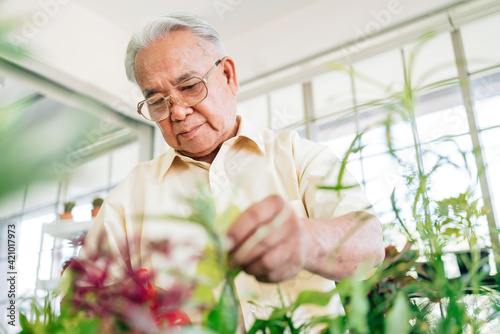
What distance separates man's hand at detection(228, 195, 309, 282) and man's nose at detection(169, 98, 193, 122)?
2.34ft

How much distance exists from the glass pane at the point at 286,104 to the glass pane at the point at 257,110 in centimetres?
8

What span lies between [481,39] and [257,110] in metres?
1.71

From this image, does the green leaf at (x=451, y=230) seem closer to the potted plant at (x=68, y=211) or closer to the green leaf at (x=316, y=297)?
the green leaf at (x=316, y=297)

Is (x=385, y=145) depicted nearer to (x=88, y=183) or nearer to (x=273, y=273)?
(x=273, y=273)

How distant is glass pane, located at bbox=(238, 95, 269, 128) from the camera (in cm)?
343

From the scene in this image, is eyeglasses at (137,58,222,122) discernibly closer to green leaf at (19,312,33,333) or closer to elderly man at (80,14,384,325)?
elderly man at (80,14,384,325)

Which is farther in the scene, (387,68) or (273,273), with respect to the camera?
(387,68)

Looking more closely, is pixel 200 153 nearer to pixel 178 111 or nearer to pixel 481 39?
pixel 178 111

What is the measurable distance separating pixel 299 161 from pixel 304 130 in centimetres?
209

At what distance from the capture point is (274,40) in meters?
3.12

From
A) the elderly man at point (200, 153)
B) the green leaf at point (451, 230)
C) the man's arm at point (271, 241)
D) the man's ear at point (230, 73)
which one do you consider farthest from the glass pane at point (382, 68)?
the man's arm at point (271, 241)

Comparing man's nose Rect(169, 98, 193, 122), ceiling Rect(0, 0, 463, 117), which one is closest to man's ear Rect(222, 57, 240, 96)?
man's nose Rect(169, 98, 193, 122)

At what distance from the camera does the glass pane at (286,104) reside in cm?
321

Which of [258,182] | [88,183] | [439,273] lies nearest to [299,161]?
[258,182]
